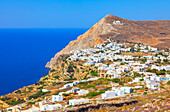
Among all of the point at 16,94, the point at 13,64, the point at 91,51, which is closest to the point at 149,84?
the point at 16,94

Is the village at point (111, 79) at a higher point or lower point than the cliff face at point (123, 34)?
lower

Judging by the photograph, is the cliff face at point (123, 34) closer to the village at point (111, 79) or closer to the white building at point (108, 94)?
the village at point (111, 79)

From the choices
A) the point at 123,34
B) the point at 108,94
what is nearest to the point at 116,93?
the point at 108,94

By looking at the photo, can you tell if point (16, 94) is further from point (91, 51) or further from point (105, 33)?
point (105, 33)

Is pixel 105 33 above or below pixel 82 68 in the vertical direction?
above

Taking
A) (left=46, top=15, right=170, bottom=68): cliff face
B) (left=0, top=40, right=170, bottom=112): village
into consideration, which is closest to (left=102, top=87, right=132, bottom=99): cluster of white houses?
(left=0, top=40, right=170, bottom=112): village

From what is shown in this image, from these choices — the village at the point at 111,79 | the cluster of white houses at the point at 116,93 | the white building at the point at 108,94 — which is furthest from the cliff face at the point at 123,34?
the white building at the point at 108,94
